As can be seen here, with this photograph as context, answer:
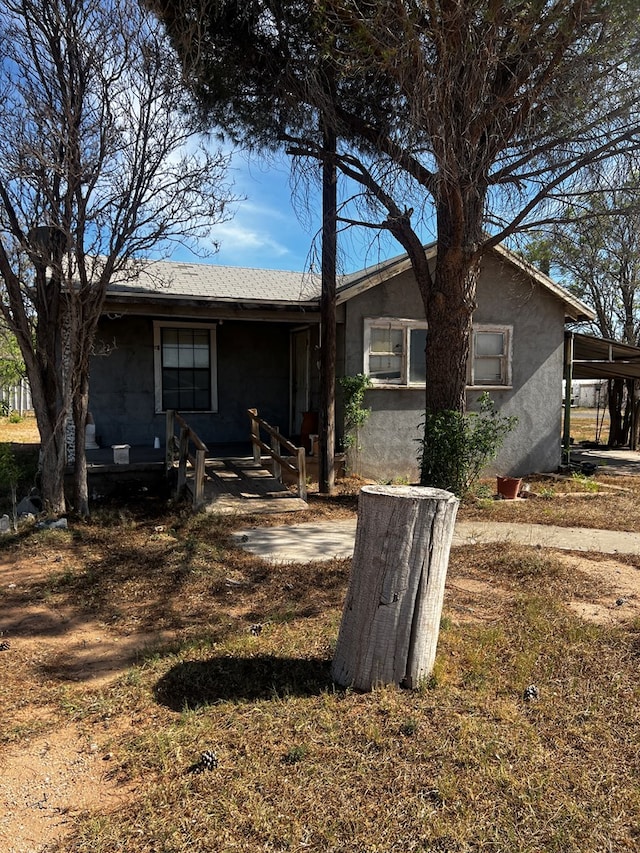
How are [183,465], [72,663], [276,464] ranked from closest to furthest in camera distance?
[72,663] → [183,465] → [276,464]

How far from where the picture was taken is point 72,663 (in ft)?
12.8

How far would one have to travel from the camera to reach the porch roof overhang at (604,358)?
14.2 m

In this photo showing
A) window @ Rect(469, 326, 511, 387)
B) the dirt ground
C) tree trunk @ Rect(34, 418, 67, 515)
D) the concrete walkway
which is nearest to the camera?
the dirt ground

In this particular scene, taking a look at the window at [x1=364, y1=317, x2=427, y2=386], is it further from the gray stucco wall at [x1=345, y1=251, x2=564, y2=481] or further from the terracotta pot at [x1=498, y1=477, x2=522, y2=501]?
the terracotta pot at [x1=498, y1=477, x2=522, y2=501]

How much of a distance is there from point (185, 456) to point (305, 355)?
13.6 ft

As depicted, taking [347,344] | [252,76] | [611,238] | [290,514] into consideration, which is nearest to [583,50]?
[611,238]

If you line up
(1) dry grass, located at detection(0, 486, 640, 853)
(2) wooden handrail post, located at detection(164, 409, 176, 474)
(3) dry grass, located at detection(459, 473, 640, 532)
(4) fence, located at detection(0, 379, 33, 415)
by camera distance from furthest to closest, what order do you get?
(4) fence, located at detection(0, 379, 33, 415) → (2) wooden handrail post, located at detection(164, 409, 176, 474) → (3) dry grass, located at detection(459, 473, 640, 532) → (1) dry grass, located at detection(0, 486, 640, 853)

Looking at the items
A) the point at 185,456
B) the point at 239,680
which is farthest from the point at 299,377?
the point at 239,680

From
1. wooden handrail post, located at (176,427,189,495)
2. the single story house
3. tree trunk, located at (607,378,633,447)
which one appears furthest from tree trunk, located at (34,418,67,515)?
tree trunk, located at (607,378,633,447)

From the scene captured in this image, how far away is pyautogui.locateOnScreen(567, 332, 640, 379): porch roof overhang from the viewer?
558 inches

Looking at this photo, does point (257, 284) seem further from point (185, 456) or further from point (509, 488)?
point (509, 488)

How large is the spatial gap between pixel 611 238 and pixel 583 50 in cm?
273

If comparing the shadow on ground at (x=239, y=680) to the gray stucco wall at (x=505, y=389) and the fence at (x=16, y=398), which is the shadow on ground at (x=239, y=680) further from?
the fence at (x=16, y=398)

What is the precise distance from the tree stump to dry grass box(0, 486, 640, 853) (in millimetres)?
151
